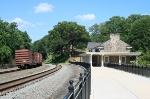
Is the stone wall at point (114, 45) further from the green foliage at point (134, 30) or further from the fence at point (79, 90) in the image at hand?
the fence at point (79, 90)

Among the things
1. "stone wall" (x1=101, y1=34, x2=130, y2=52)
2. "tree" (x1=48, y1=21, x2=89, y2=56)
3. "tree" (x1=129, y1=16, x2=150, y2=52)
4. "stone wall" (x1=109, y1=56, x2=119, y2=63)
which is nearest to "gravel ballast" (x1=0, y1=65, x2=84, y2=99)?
"stone wall" (x1=109, y1=56, x2=119, y2=63)

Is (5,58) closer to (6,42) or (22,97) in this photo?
(6,42)

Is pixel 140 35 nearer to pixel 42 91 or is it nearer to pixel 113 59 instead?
pixel 113 59

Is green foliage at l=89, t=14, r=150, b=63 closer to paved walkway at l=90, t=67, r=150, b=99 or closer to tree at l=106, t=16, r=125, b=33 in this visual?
tree at l=106, t=16, r=125, b=33

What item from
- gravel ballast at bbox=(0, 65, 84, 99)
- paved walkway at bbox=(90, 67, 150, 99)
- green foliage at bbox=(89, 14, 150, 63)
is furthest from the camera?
green foliage at bbox=(89, 14, 150, 63)

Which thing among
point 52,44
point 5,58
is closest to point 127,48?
point 5,58

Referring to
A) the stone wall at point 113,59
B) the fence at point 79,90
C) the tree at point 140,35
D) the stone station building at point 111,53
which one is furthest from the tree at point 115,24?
the fence at point 79,90

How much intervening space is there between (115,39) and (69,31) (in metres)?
46.7

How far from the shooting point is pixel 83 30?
120438 mm

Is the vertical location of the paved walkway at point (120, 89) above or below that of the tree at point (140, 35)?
below

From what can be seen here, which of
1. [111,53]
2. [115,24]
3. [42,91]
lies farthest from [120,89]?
[115,24]

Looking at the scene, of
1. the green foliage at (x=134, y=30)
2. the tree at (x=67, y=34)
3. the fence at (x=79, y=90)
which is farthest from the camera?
the tree at (x=67, y=34)

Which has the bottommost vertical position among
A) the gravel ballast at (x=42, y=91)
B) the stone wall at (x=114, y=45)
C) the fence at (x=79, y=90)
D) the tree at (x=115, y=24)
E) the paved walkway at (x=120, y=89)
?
the gravel ballast at (x=42, y=91)

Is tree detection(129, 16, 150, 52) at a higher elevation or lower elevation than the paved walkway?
higher
